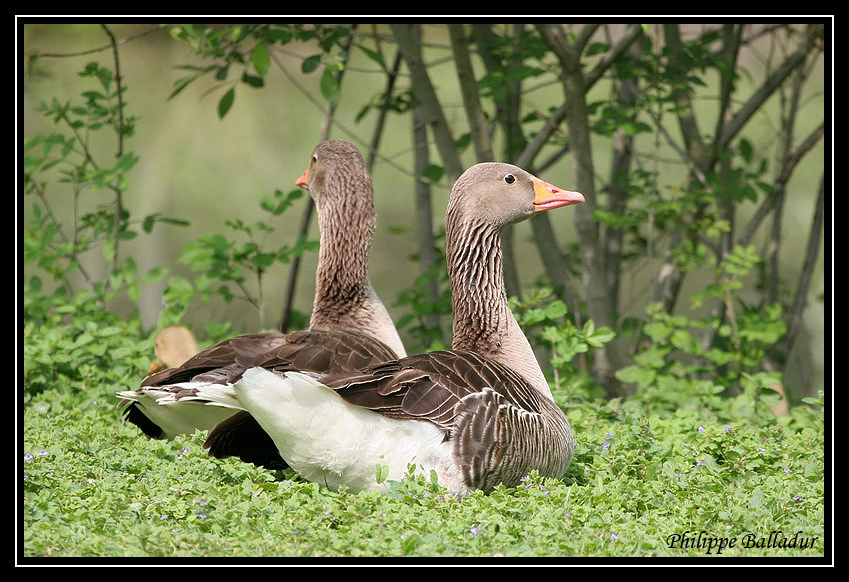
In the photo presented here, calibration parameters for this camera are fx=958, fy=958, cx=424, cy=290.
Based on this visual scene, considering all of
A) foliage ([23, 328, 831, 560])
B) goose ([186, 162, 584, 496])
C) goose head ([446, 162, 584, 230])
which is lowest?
foliage ([23, 328, 831, 560])

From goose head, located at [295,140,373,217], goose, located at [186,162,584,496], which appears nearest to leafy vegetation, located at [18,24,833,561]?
goose, located at [186,162,584,496]

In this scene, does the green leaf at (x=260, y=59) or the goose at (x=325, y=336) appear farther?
the green leaf at (x=260, y=59)

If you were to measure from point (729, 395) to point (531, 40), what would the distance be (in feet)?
10.8

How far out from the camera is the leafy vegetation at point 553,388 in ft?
11.3

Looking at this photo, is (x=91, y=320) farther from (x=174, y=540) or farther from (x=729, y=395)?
(x=729, y=395)

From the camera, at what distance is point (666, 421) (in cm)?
550

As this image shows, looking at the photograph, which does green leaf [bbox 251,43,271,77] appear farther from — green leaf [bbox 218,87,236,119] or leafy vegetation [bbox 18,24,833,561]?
green leaf [bbox 218,87,236,119]

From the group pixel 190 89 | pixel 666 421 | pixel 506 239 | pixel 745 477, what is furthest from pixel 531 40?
pixel 190 89
